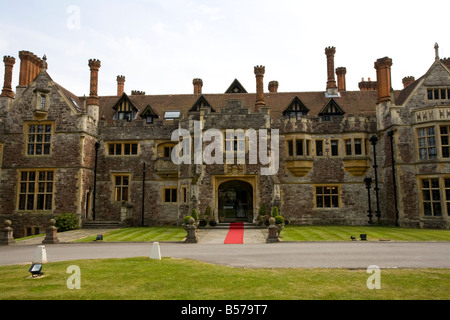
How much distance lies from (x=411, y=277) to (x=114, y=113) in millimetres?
26615

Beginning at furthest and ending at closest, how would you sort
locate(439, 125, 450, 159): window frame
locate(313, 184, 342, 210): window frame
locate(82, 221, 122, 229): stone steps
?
1. locate(313, 184, 342, 210): window frame
2. locate(82, 221, 122, 229): stone steps
3. locate(439, 125, 450, 159): window frame

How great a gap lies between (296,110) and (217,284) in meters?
21.2

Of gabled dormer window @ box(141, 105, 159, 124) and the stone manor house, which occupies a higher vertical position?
gabled dormer window @ box(141, 105, 159, 124)

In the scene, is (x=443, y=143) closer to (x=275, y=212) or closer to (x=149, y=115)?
(x=275, y=212)

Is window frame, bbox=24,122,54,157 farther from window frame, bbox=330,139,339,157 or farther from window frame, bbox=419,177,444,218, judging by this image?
window frame, bbox=419,177,444,218

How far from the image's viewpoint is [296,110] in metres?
27.1

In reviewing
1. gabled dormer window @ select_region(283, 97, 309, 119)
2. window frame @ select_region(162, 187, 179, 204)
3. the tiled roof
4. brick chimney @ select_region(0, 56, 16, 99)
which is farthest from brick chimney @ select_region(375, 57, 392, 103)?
brick chimney @ select_region(0, 56, 16, 99)

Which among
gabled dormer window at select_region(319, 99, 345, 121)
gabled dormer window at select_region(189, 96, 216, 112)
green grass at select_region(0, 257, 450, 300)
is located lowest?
green grass at select_region(0, 257, 450, 300)

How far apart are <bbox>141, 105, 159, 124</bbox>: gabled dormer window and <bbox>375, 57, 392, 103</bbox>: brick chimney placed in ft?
58.9

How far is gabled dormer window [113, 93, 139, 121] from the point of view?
28.7 meters

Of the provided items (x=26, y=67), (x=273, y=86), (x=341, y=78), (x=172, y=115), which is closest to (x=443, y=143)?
(x=341, y=78)

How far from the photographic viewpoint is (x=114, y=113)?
29.7 m

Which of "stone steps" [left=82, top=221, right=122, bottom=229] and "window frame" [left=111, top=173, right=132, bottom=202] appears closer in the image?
"stone steps" [left=82, top=221, right=122, bottom=229]
